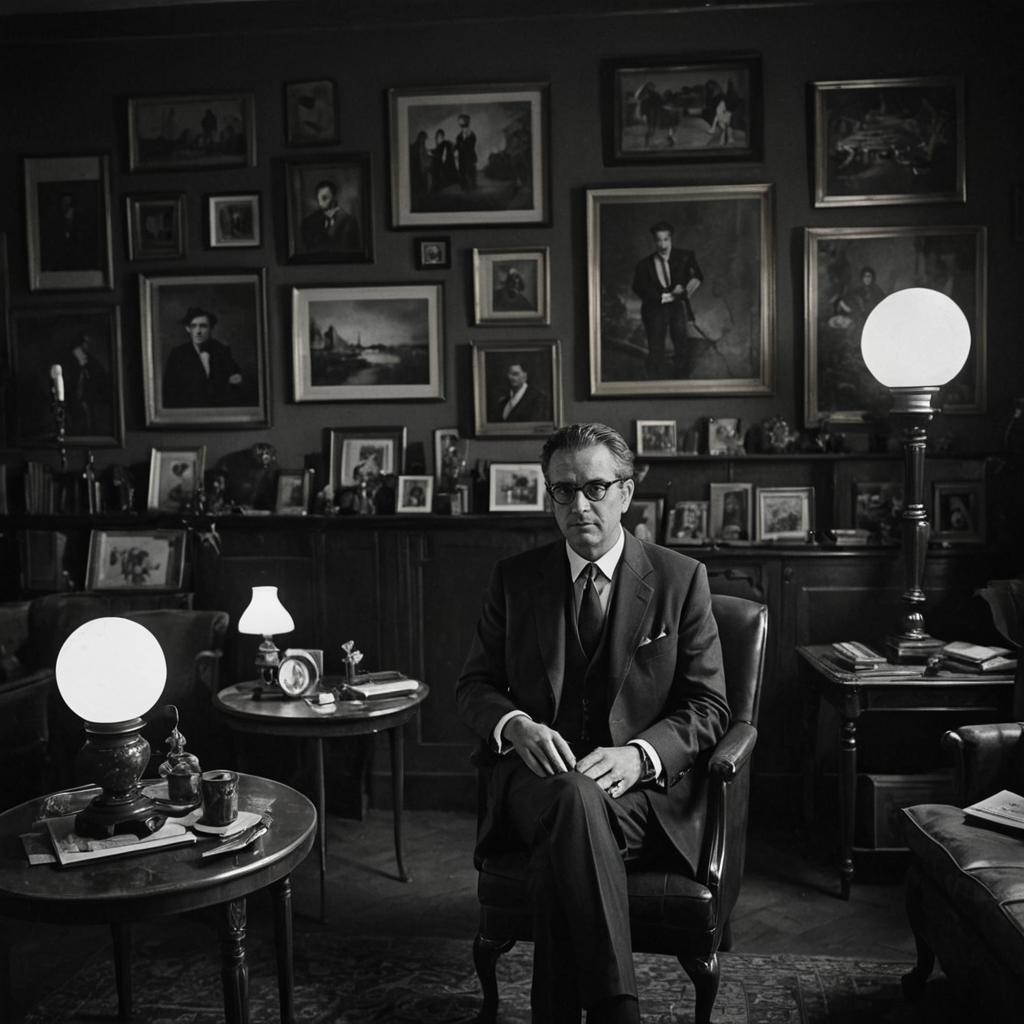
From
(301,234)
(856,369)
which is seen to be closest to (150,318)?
(301,234)

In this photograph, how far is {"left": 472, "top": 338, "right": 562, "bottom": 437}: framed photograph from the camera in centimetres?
520

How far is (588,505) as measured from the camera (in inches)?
123

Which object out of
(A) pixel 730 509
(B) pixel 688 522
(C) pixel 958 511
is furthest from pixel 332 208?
(C) pixel 958 511

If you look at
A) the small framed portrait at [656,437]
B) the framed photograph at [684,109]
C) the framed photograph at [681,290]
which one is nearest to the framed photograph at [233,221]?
the framed photograph at [681,290]

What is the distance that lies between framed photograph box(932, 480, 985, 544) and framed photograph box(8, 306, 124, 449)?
4101mm

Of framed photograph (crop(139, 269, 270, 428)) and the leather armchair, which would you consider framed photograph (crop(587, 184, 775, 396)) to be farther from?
the leather armchair

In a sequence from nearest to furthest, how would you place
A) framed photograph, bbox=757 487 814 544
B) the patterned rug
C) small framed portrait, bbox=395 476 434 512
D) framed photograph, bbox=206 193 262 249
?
the patterned rug, framed photograph, bbox=757 487 814 544, small framed portrait, bbox=395 476 434 512, framed photograph, bbox=206 193 262 249

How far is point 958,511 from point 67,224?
184 inches

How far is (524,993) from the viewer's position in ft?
10.7

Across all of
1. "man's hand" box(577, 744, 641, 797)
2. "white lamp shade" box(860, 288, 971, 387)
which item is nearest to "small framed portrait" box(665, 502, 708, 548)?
"white lamp shade" box(860, 288, 971, 387)

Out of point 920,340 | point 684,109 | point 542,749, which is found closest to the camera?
point 542,749

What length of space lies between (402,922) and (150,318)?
3295 millimetres

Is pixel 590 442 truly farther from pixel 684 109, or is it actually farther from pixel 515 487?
pixel 684 109

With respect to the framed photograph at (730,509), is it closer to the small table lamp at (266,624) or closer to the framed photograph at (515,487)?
the framed photograph at (515,487)
